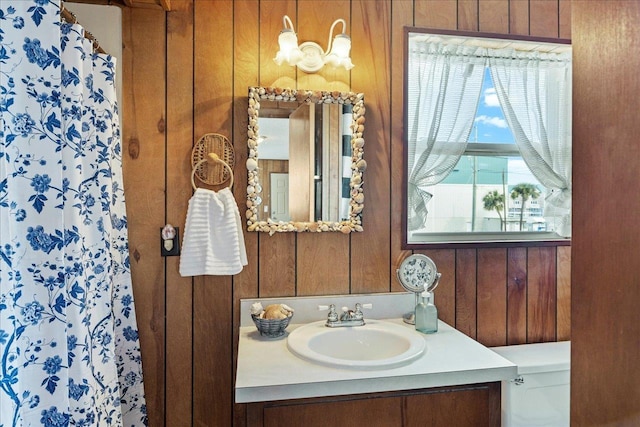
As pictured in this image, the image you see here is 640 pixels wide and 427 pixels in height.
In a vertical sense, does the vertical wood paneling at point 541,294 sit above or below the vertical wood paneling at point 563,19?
below

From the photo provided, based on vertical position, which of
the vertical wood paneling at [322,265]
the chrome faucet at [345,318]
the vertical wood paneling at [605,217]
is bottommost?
the chrome faucet at [345,318]

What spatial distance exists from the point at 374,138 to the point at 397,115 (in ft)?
0.51

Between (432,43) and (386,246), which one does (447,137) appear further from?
(386,246)

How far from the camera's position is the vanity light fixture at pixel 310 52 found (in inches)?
63.9

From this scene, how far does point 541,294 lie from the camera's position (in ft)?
6.40

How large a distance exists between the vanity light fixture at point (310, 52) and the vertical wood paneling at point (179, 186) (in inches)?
15.3

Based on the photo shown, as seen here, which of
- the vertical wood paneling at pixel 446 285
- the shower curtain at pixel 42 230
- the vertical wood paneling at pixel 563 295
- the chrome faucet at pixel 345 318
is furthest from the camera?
the vertical wood paneling at pixel 563 295

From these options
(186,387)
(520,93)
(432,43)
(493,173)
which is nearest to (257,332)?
(186,387)

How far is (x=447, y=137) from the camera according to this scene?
1899 mm

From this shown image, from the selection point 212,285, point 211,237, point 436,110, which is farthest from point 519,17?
point 212,285

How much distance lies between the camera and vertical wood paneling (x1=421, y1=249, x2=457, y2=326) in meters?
1.85

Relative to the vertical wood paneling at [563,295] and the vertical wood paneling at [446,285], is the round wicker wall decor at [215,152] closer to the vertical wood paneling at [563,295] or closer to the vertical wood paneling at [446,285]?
the vertical wood paneling at [446,285]

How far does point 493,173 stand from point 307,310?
1144 mm

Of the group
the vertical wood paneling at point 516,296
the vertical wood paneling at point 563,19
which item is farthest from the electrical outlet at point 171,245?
the vertical wood paneling at point 563,19
